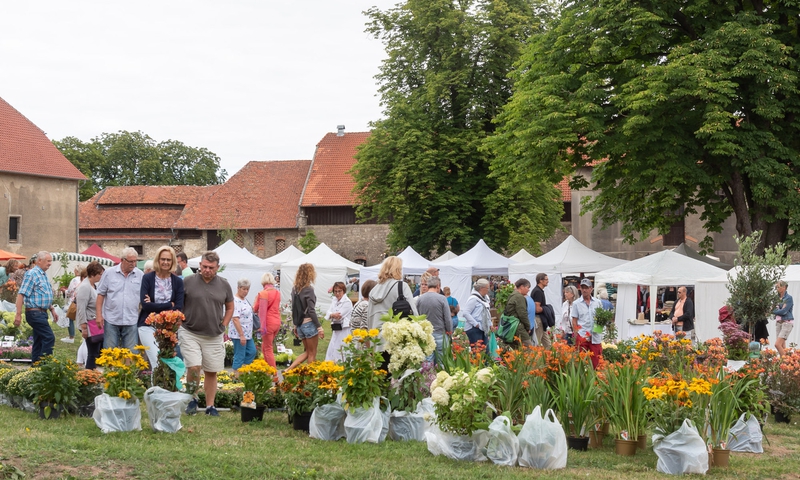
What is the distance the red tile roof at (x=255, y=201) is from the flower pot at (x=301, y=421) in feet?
136

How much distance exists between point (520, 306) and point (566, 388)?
14.2 ft

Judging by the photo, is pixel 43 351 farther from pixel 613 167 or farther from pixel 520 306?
pixel 613 167

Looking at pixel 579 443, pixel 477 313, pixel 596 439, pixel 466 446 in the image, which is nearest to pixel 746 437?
pixel 596 439

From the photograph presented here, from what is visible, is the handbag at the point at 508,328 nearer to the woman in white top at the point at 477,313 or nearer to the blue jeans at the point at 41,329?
the woman in white top at the point at 477,313

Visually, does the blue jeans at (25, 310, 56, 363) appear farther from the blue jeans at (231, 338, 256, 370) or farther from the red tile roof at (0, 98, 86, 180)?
the red tile roof at (0, 98, 86, 180)

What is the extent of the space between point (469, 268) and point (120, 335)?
16154 millimetres

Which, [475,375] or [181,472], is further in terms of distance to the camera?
[475,375]

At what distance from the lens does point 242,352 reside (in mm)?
12656

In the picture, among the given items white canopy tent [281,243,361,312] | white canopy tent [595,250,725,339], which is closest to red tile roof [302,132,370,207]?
white canopy tent [281,243,361,312]

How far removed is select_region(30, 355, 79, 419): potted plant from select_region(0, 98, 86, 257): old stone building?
122 feet

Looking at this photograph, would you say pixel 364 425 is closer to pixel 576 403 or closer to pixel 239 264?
pixel 576 403

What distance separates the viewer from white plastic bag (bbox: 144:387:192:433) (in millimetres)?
7750

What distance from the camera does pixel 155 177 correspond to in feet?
230

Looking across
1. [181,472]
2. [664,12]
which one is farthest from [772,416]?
[664,12]
